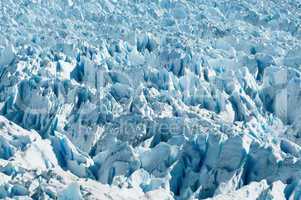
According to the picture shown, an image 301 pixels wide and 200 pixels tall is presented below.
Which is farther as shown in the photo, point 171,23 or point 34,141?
point 171,23

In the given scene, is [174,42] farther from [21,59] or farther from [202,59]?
[21,59]

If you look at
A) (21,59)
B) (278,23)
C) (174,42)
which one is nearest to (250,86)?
(174,42)

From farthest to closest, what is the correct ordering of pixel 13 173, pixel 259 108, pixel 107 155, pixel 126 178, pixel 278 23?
pixel 278 23 < pixel 259 108 < pixel 107 155 < pixel 126 178 < pixel 13 173

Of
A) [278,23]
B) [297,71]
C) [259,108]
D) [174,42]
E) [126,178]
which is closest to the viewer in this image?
[126,178]

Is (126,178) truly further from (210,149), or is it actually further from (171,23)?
(171,23)

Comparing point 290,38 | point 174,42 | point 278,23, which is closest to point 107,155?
point 174,42

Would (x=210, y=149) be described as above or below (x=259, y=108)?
above
